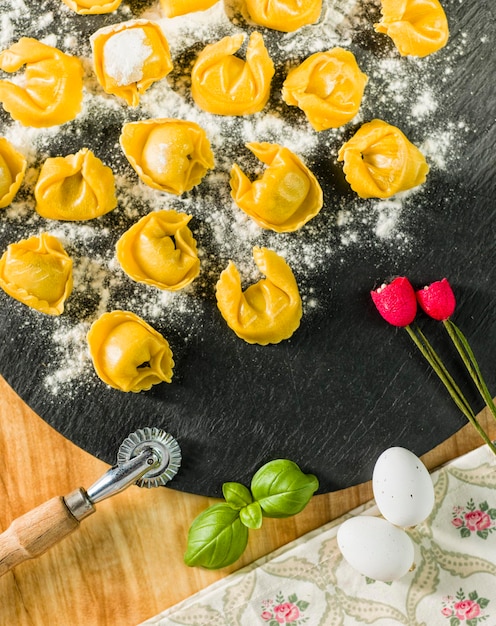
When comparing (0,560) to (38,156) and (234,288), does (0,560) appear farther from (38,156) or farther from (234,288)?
(38,156)

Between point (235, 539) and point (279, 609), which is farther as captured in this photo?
point (279, 609)

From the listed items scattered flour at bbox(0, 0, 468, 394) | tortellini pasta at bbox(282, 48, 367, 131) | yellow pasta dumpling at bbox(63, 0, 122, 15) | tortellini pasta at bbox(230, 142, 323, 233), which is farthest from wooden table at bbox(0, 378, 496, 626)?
yellow pasta dumpling at bbox(63, 0, 122, 15)

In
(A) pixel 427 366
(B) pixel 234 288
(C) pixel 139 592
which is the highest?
(B) pixel 234 288

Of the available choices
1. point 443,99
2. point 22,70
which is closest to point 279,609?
point 443,99

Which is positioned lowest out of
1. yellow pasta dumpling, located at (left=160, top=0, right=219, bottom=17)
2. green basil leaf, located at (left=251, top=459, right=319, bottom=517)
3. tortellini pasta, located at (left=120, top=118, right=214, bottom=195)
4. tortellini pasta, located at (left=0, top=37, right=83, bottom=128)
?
green basil leaf, located at (left=251, top=459, right=319, bottom=517)

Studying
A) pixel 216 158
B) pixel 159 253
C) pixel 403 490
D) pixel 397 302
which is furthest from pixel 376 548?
pixel 216 158

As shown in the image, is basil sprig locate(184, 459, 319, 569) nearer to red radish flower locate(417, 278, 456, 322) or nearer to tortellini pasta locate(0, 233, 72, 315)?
red radish flower locate(417, 278, 456, 322)

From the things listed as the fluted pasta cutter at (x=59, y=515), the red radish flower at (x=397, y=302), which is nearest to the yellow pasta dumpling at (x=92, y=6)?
the red radish flower at (x=397, y=302)
